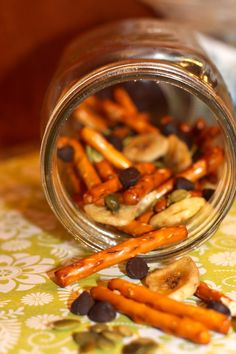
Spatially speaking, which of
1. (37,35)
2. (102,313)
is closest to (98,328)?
(102,313)

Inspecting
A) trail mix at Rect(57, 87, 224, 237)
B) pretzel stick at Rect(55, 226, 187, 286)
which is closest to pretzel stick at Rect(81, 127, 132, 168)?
trail mix at Rect(57, 87, 224, 237)

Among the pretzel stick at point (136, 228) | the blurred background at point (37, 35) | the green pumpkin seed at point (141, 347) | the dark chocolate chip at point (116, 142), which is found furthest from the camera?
the blurred background at point (37, 35)

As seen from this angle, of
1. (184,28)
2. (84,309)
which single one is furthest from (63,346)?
(184,28)

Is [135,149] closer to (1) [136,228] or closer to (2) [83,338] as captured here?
(1) [136,228]

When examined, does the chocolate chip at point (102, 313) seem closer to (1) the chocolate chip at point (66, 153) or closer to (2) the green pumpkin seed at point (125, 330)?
(2) the green pumpkin seed at point (125, 330)

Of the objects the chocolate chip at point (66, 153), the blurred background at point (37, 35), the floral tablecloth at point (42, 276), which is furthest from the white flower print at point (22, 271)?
the blurred background at point (37, 35)
